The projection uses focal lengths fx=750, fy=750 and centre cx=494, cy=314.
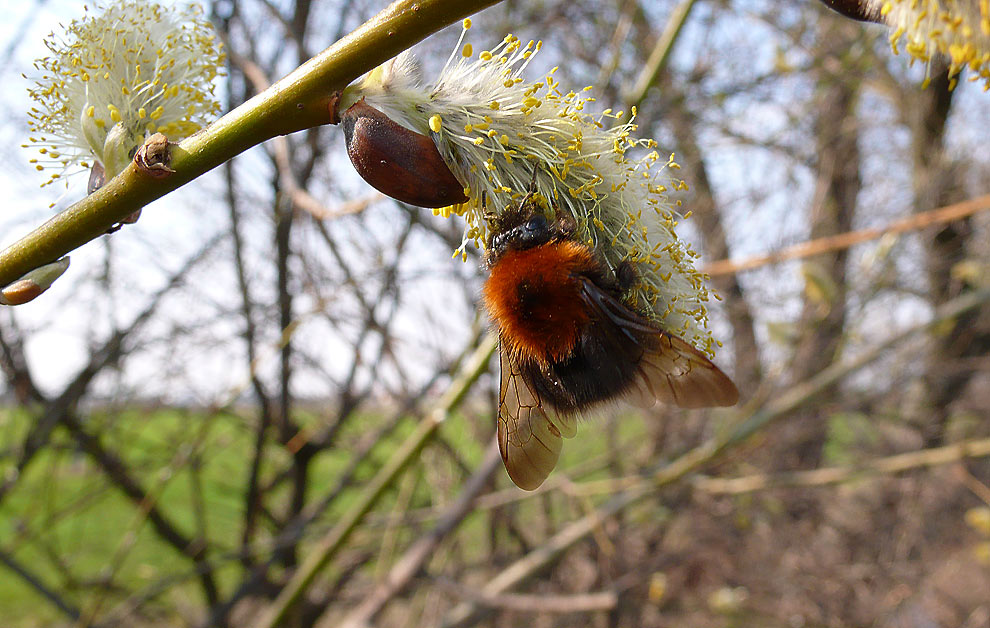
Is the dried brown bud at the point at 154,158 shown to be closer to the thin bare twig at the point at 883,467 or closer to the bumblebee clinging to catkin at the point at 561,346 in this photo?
the bumblebee clinging to catkin at the point at 561,346

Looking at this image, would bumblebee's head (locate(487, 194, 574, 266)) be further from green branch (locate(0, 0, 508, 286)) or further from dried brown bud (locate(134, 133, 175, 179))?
dried brown bud (locate(134, 133, 175, 179))

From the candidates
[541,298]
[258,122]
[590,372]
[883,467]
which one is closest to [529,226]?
[541,298]

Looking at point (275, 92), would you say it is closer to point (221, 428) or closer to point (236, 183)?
point (236, 183)

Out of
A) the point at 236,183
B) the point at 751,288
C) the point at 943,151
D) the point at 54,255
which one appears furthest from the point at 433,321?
the point at 54,255

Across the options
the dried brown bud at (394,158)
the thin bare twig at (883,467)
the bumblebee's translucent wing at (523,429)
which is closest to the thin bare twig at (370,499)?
the bumblebee's translucent wing at (523,429)

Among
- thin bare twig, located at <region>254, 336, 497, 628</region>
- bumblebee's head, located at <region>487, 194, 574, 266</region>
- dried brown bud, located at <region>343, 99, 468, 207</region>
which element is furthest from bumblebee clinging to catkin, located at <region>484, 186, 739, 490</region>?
thin bare twig, located at <region>254, 336, 497, 628</region>

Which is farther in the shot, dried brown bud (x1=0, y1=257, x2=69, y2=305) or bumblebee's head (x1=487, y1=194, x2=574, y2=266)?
bumblebee's head (x1=487, y1=194, x2=574, y2=266)
